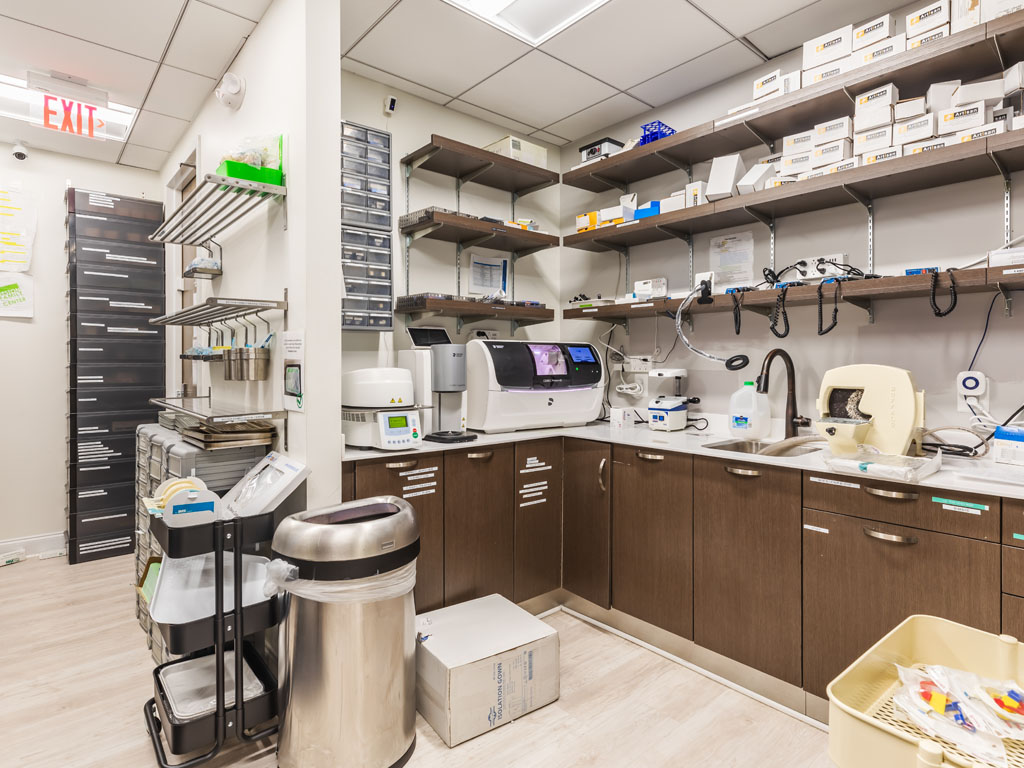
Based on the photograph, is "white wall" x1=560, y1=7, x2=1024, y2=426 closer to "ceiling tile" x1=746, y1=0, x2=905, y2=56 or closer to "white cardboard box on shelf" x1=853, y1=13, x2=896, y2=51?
"ceiling tile" x1=746, y1=0, x2=905, y2=56

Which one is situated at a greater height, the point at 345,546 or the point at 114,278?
the point at 114,278

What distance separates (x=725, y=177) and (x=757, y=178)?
0.17m

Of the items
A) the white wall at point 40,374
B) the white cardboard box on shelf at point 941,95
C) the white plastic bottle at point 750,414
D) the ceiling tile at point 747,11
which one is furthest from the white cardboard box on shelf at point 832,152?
the white wall at point 40,374

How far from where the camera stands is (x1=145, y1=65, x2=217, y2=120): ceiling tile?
2.89m

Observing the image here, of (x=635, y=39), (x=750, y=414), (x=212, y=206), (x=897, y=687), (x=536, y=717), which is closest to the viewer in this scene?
(x=897, y=687)

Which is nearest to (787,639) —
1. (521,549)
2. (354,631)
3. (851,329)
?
(521,549)

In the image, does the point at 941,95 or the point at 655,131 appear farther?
the point at 655,131

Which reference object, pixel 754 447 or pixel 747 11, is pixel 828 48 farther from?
pixel 754 447

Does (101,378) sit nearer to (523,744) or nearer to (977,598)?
(523,744)


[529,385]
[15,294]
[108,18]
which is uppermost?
[108,18]

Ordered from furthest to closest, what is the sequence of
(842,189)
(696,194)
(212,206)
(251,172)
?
1. (696,194)
2. (212,206)
3. (842,189)
4. (251,172)

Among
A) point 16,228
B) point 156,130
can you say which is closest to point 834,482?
point 156,130

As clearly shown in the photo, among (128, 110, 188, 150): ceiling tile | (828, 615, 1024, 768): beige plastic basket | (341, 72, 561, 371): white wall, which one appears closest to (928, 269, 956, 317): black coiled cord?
(828, 615, 1024, 768): beige plastic basket

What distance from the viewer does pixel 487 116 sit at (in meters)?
3.46
